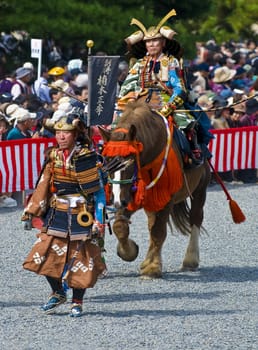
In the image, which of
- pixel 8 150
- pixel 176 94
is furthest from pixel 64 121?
pixel 8 150

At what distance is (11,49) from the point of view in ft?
74.1

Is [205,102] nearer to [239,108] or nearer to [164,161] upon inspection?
[239,108]

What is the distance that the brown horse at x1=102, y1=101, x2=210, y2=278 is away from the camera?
9500 millimetres

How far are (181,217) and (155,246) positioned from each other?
127cm

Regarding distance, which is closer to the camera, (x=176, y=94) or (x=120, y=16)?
(x=176, y=94)

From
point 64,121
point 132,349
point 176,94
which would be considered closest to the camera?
point 132,349

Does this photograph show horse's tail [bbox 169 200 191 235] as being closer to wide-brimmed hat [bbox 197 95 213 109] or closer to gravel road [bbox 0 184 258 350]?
gravel road [bbox 0 184 258 350]

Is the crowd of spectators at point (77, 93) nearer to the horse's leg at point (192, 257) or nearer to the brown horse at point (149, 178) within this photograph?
the brown horse at point (149, 178)

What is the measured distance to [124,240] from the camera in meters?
10.1

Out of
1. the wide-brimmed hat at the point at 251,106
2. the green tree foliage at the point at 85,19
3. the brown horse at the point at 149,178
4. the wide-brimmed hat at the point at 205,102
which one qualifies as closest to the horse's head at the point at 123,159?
the brown horse at the point at 149,178

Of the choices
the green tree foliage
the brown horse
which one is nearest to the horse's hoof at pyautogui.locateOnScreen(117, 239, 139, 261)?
the brown horse

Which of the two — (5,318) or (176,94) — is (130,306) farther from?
(176,94)

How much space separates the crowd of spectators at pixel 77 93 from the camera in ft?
48.8

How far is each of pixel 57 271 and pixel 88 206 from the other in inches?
22.0
